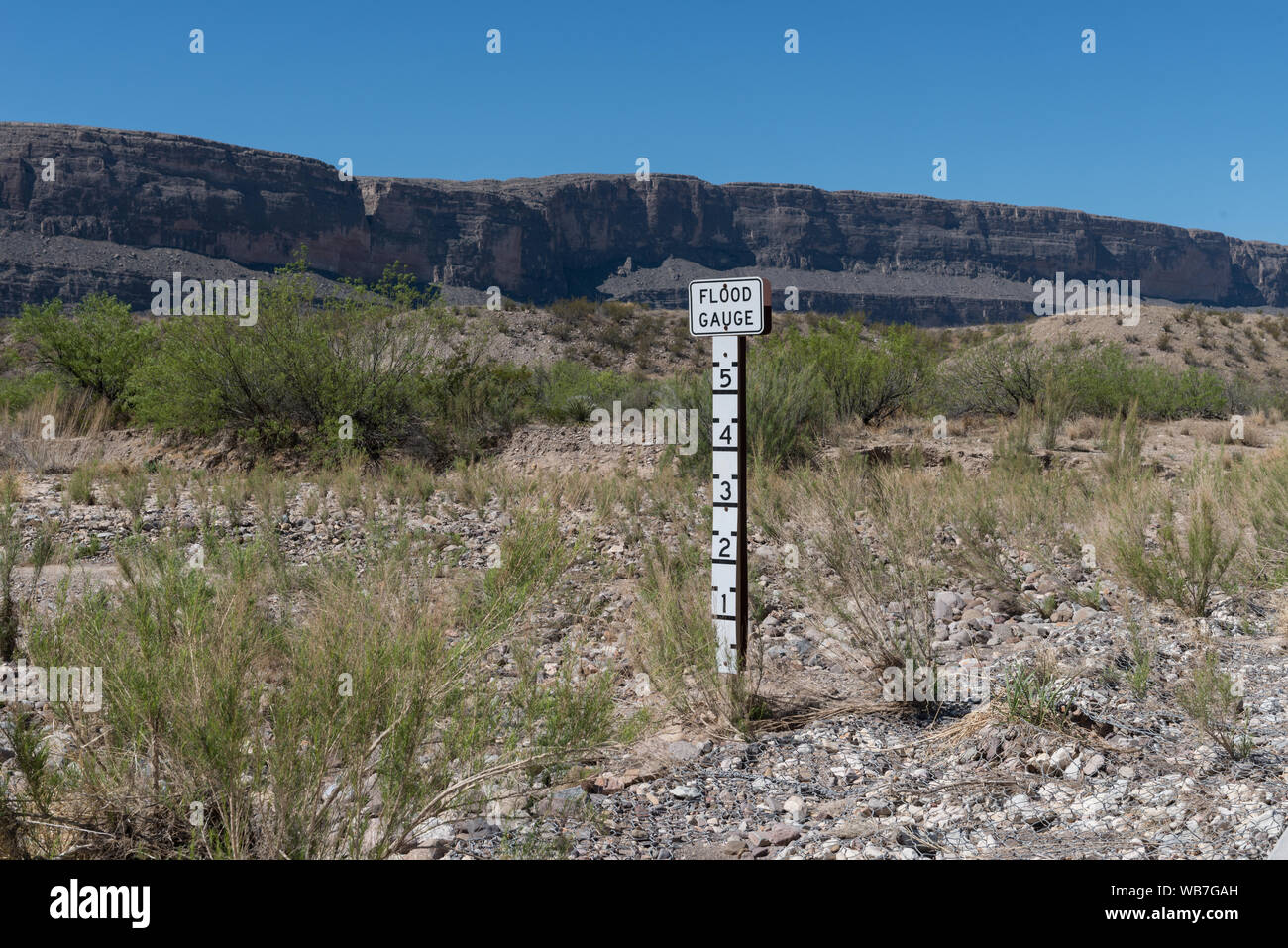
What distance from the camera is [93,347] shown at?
61.2 ft

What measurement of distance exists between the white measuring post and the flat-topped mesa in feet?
257

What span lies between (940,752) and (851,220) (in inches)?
4528

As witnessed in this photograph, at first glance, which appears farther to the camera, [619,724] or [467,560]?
[467,560]

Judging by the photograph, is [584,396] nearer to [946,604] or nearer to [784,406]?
[784,406]

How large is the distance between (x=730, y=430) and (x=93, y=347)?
18489 mm

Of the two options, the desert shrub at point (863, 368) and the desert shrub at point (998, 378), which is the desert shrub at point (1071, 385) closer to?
the desert shrub at point (998, 378)

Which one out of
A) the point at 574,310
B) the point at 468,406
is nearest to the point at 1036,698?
the point at 468,406

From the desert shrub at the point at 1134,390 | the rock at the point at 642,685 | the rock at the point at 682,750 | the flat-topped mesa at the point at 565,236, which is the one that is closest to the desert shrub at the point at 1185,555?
the rock at the point at 642,685

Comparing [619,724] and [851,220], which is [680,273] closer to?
[851,220]

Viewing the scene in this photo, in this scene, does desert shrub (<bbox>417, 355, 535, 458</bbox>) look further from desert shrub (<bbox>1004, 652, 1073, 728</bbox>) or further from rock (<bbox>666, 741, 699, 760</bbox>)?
desert shrub (<bbox>1004, 652, 1073, 728</bbox>)

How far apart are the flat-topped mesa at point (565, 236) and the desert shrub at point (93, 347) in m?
59.5

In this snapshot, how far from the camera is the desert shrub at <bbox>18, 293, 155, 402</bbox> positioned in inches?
723

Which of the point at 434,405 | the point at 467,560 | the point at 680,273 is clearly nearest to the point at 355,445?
the point at 434,405
